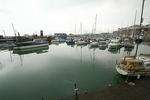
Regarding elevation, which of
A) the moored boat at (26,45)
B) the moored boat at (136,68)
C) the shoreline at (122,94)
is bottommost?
the moored boat at (26,45)

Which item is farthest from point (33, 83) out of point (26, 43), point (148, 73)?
point (26, 43)

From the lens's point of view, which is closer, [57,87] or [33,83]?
[57,87]

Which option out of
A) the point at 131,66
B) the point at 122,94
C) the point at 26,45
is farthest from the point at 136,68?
the point at 26,45

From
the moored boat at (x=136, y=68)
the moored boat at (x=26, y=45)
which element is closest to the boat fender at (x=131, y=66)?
the moored boat at (x=136, y=68)

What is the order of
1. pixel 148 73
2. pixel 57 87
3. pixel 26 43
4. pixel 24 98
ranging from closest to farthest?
1. pixel 24 98
2. pixel 148 73
3. pixel 57 87
4. pixel 26 43

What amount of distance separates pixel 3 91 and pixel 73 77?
1198cm

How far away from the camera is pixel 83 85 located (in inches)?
982

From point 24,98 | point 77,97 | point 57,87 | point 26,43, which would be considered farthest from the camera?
point 26,43

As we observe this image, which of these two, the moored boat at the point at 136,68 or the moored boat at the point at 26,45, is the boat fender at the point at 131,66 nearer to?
the moored boat at the point at 136,68

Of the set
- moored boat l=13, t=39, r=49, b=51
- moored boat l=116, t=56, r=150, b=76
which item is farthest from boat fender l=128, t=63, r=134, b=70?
moored boat l=13, t=39, r=49, b=51

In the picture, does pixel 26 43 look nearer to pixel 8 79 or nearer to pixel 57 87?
pixel 8 79

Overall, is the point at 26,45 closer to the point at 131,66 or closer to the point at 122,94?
the point at 131,66

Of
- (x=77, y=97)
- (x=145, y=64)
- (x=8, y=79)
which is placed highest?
(x=145, y=64)

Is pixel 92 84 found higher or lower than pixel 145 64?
lower
